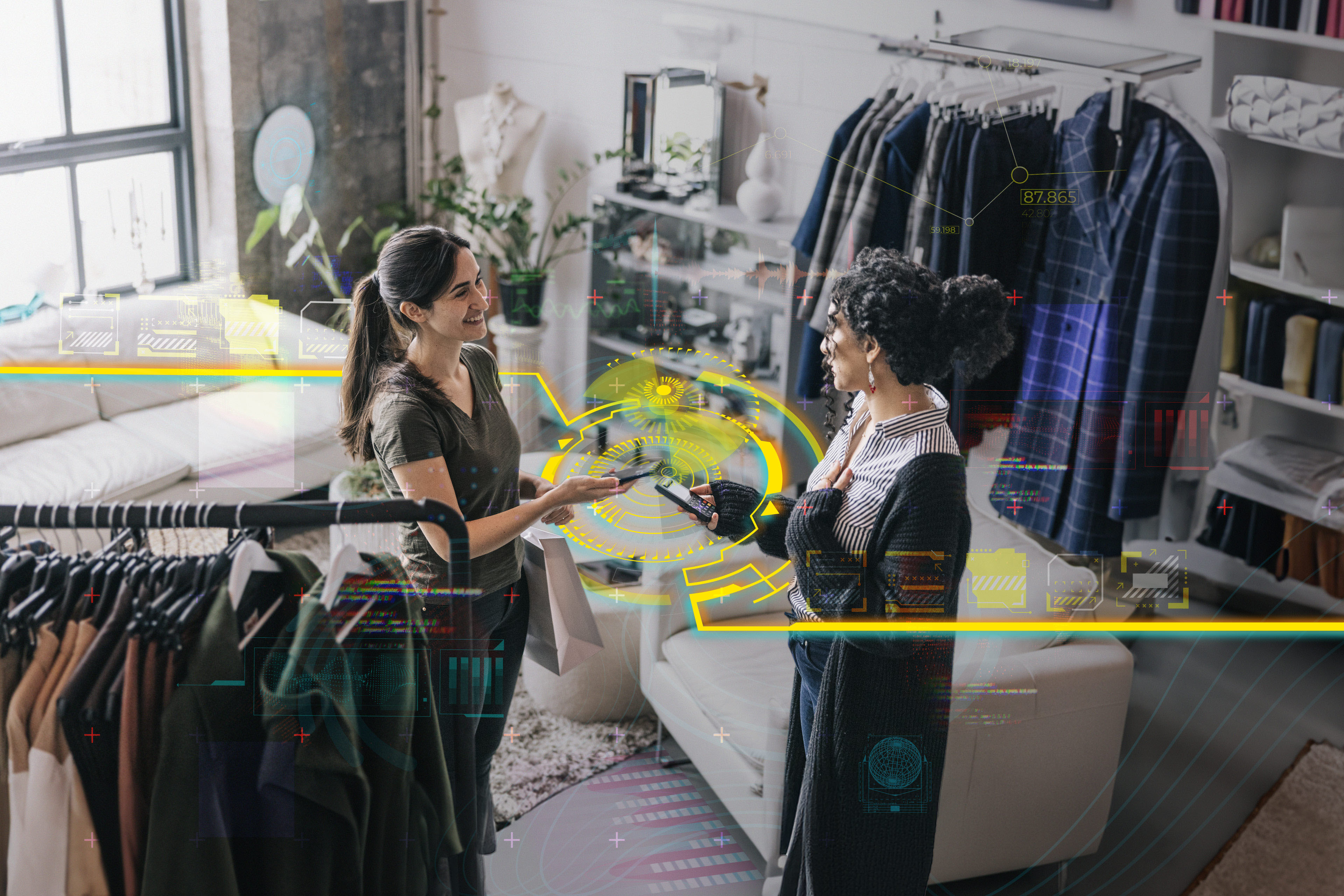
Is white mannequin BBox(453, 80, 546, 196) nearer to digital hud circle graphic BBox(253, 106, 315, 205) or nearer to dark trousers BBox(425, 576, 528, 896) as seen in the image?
digital hud circle graphic BBox(253, 106, 315, 205)

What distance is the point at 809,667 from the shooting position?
5.80 feet

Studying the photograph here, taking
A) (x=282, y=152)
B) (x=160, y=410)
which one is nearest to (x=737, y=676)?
(x=160, y=410)

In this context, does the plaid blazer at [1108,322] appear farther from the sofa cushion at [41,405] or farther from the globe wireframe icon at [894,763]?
the sofa cushion at [41,405]

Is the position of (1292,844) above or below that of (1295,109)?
below

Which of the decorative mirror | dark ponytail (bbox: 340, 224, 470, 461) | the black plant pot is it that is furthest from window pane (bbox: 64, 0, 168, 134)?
dark ponytail (bbox: 340, 224, 470, 461)

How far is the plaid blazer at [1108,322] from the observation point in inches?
92.6

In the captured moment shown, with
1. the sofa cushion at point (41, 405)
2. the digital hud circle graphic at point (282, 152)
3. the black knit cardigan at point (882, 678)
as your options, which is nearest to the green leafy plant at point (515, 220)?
the digital hud circle graphic at point (282, 152)

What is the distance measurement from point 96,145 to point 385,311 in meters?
2.62

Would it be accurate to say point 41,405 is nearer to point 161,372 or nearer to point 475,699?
point 161,372

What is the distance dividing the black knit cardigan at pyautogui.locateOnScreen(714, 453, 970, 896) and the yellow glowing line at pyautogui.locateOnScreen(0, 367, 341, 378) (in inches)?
77.3

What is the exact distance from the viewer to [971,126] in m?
2.46

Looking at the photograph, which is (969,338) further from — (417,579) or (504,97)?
(504,97)

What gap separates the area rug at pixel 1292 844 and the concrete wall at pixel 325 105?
11.2ft

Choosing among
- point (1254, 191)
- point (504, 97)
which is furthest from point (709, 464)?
point (504, 97)
